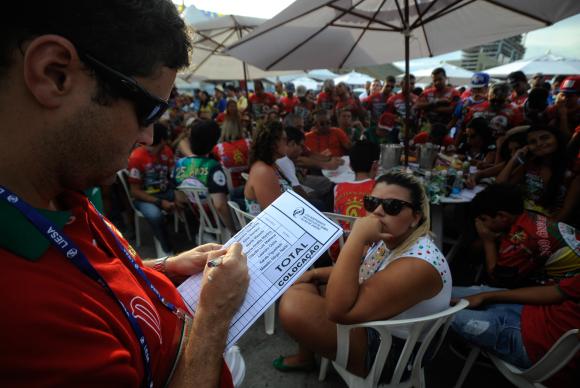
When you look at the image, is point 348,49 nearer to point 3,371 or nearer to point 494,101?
point 494,101

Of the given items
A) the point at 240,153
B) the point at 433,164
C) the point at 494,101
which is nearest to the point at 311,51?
the point at 240,153

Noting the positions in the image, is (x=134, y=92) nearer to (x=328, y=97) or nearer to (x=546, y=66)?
(x=328, y=97)

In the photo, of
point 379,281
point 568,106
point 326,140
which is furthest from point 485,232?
point 568,106

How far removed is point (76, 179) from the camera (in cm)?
67

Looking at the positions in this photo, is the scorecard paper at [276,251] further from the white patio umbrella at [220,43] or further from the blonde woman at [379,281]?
the white patio umbrella at [220,43]

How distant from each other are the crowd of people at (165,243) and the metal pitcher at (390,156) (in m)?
0.34

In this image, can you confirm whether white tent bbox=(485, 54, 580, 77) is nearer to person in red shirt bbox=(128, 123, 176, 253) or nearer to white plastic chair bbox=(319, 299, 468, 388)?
person in red shirt bbox=(128, 123, 176, 253)

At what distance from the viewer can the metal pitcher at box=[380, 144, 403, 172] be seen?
3771 mm

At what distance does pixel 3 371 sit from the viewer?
0.46 m

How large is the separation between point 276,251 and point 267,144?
202cm

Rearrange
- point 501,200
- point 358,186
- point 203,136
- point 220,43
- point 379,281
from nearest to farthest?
point 379,281 < point 501,200 < point 358,186 < point 203,136 < point 220,43

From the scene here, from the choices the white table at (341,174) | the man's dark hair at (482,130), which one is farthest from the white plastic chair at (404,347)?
the man's dark hair at (482,130)

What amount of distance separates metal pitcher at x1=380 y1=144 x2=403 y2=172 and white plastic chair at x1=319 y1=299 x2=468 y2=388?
7.92 feet

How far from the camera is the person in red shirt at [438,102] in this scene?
298 inches
